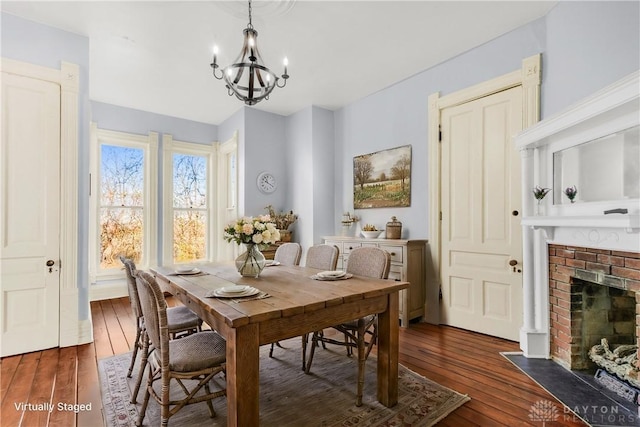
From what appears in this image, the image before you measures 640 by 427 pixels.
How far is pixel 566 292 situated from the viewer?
251 centimetres

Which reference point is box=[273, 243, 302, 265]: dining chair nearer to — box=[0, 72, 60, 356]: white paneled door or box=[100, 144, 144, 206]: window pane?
box=[0, 72, 60, 356]: white paneled door

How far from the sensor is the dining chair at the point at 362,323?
2.12 m

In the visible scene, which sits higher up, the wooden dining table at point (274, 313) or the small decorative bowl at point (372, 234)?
the small decorative bowl at point (372, 234)

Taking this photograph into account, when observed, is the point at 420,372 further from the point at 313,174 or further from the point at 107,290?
the point at 107,290

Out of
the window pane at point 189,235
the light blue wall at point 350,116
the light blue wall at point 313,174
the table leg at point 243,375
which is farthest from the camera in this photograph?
the window pane at point 189,235

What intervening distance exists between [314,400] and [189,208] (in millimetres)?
4471

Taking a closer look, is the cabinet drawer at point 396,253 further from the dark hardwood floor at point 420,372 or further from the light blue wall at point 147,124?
the light blue wall at point 147,124

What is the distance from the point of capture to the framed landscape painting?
405 centimetres

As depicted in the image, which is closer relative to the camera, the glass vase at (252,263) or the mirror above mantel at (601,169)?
the mirror above mantel at (601,169)

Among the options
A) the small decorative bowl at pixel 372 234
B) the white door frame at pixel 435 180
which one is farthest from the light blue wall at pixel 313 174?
the white door frame at pixel 435 180

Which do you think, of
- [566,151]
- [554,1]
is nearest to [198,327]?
[566,151]

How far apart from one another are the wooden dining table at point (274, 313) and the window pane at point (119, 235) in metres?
3.13

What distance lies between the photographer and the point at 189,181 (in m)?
5.75

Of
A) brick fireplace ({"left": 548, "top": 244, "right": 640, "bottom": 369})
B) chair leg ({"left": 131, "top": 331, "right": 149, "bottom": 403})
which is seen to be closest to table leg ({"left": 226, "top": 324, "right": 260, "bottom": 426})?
chair leg ({"left": 131, "top": 331, "right": 149, "bottom": 403})
